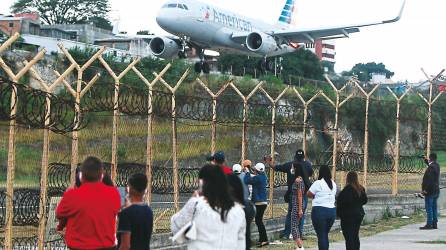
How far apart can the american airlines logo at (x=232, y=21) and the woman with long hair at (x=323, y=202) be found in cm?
3376

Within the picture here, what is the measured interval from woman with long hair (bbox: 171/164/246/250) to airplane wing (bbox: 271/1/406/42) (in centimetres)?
4332

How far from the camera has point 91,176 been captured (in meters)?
8.45

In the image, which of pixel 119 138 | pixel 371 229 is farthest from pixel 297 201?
pixel 371 229

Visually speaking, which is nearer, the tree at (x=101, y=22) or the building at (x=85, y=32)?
the building at (x=85, y=32)

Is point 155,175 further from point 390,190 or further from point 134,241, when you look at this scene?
point 390,190

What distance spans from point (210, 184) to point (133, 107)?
691cm

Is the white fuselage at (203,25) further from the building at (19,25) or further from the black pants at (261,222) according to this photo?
the building at (19,25)

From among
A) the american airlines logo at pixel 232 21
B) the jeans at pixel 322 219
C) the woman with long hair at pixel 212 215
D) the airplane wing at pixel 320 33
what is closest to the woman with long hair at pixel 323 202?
the jeans at pixel 322 219

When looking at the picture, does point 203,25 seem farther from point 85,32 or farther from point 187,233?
point 85,32

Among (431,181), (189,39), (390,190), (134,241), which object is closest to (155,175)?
(431,181)

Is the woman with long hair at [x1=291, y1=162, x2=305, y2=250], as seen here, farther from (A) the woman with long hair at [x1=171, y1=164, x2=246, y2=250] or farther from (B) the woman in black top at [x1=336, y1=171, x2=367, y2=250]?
(A) the woman with long hair at [x1=171, y1=164, x2=246, y2=250]

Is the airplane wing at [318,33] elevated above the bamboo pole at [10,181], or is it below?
above

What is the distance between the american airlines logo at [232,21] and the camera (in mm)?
48000

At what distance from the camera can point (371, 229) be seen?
21219mm
